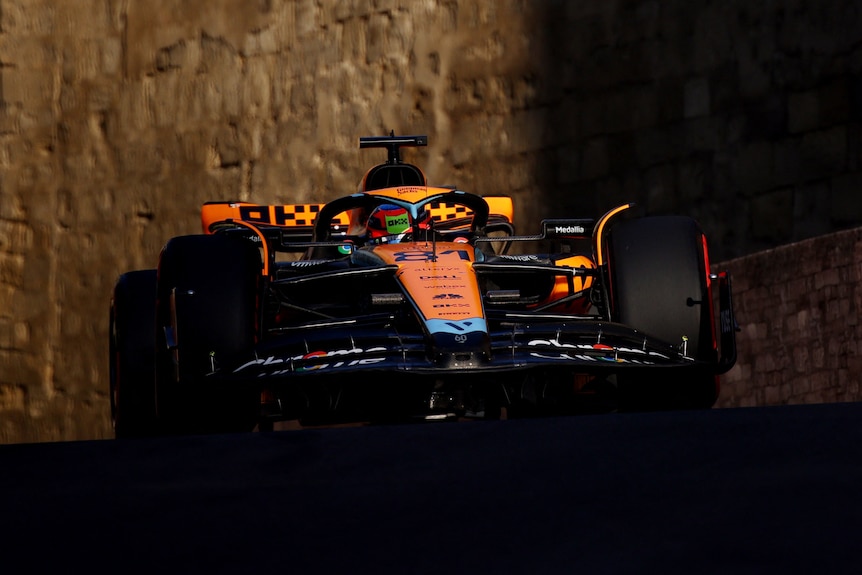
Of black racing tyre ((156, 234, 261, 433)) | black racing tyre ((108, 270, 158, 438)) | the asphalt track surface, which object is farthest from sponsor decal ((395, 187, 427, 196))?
the asphalt track surface

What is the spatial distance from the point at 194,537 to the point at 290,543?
7.7 inches

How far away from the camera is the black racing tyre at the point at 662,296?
6.91 meters

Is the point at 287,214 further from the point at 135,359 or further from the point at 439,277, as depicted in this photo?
the point at 439,277

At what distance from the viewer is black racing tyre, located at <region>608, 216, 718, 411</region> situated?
272 inches

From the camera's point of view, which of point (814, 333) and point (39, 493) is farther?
point (814, 333)

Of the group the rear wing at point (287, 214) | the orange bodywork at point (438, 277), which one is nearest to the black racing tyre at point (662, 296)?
the orange bodywork at point (438, 277)

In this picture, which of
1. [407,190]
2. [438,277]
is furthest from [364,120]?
[438,277]

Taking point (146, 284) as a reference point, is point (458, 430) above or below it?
below

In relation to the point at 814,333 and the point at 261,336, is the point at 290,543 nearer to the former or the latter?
the point at 261,336

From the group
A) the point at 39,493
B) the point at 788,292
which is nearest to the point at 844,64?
the point at 788,292

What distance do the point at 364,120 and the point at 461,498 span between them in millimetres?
14432

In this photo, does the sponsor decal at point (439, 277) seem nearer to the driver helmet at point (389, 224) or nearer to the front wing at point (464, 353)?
the front wing at point (464, 353)

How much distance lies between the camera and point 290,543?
3.03 m

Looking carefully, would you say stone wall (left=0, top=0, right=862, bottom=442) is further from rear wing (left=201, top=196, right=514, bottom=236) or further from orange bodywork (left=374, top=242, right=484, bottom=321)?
orange bodywork (left=374, top=242, right=484, bottom=321)
